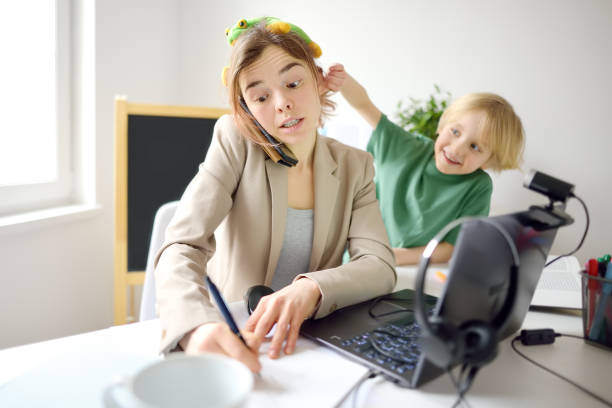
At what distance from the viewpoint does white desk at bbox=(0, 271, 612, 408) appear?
1.56 ft

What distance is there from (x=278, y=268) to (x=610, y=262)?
24.9 inches

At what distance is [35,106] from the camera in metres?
1.72

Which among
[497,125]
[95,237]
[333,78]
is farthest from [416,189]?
[95,237]

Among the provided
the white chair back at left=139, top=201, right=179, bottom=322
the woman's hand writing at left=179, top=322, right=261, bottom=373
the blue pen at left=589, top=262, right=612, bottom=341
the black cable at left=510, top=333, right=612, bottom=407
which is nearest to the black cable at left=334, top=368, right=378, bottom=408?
the woman's hand writing at left=179, top=322, right=261, bottom=373

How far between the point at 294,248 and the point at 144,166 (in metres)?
0.96

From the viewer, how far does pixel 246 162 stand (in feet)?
3.00

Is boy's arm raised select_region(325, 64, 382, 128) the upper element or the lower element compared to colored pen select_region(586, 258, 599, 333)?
upper

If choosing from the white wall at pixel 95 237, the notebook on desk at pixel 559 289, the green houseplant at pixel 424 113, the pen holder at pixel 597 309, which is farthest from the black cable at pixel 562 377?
the white wall at pixel 95 237

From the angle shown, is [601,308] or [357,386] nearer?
[357,386]

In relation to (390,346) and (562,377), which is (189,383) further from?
(562,377)

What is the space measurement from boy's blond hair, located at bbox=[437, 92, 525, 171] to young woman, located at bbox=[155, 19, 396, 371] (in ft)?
1.66

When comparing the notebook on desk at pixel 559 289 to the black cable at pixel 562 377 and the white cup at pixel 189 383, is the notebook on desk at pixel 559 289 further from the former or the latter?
the white cup at pixel 189 383

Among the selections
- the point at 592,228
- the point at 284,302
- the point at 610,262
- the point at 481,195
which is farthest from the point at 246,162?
the point at 592,228

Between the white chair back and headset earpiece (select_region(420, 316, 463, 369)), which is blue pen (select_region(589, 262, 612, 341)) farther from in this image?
the white chair back
